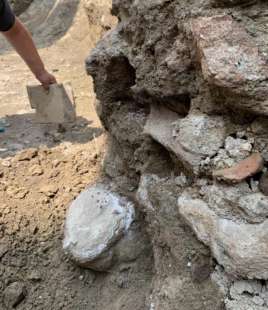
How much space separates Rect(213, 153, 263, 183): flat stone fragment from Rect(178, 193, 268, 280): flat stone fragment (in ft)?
0.33

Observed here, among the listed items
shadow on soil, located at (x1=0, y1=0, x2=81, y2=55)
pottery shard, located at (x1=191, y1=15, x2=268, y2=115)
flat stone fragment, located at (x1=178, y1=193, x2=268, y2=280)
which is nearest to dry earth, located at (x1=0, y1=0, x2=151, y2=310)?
flat stone fragment, located at (x1=178, y1=193, x2=268, y2=280)

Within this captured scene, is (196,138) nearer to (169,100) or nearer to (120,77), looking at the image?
(169,100)

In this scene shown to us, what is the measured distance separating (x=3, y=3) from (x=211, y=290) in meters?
1.71

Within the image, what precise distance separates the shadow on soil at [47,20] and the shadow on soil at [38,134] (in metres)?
1.71

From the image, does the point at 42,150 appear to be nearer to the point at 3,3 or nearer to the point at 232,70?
the point at 3,3

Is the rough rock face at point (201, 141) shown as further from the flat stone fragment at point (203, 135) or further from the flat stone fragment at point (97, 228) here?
the flat stone fragment at point (97, 228)

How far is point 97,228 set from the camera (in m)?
1.61

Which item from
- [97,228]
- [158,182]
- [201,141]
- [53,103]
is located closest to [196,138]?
[201,141]

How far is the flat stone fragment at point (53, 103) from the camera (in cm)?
249

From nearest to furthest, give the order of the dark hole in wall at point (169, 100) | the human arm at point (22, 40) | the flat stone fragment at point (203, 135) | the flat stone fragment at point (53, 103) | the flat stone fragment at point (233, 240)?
the flat stone fragment at point (233, 240), the flat stone fragment at point (203, 135), the dark hole in wall at point (169, 100), the human arm at point (22, 40), the flat stone fragment at point (53, 103)

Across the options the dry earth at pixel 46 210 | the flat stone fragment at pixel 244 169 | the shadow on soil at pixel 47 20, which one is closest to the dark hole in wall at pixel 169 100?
the flat stone fragment at pixel 244 169

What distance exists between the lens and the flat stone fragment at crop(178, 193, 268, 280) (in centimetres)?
111

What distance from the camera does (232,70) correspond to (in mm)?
1129

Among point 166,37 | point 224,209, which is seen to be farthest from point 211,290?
point 166,37
